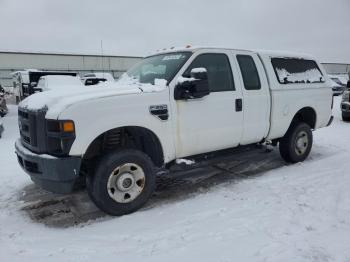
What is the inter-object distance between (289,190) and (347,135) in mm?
4958

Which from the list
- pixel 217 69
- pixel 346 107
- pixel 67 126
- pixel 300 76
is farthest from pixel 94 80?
pixel 346 107

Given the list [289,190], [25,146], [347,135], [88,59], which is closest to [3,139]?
[25,146]

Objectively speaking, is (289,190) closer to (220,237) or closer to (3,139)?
(220,237)

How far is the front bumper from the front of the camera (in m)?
3.78

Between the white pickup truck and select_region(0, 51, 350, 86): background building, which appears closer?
the white pickup truck

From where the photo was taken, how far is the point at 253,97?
5.36 m

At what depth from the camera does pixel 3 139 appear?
9.17 m

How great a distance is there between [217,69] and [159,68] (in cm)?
84

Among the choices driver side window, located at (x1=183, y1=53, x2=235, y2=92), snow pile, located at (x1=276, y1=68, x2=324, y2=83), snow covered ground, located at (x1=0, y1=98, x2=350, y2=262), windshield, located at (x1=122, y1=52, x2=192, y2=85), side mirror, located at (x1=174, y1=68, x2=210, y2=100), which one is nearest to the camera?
snow covered ground, located at (x1=0, y1=98, x2=350, y2=262)

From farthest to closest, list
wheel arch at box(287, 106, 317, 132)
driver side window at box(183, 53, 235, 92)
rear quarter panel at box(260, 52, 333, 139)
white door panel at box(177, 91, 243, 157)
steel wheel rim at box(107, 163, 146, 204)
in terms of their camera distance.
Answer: wheel arch at box(287, 106, 317, 132) → rear quarter panel at box(260, 52, 333, 139) → driver side window at box(183, 53, 235, 92) → white door panel at box(177, 91, 243, 157) → steel wheel rim at box(107, 163, 146, 204)

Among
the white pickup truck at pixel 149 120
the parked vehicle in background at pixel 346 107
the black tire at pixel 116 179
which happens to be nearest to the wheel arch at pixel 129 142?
the white pickup truck at pixel 149 120

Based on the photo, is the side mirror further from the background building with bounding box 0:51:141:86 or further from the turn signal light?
the background building with bounding box 0:51:141:86

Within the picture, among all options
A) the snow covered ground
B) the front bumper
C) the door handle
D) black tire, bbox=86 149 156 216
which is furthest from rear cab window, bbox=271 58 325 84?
the front bumper

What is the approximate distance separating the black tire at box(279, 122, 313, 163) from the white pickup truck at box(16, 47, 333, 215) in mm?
278
